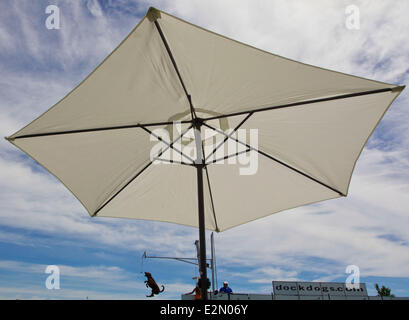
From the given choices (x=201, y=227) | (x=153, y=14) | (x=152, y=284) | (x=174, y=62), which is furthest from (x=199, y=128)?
(x=152, y=284)

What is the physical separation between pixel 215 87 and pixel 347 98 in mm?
1786

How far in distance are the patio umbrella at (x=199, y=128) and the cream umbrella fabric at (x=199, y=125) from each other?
0.06ft

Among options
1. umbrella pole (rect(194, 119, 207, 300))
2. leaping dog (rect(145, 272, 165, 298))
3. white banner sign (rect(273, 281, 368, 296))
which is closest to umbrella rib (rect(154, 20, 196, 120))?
umbrella pole (rect(194, 119, 207, 300))

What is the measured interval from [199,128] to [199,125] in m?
0.06

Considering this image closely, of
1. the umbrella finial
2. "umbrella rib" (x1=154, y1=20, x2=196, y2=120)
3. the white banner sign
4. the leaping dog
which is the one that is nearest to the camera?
the umbrella finial

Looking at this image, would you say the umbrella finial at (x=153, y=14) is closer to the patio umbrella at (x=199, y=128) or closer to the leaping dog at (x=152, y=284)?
the patio umbrella at (x=199, y=128)

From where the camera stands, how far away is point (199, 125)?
15.6 ft

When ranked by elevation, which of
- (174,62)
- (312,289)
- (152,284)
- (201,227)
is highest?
(174,62)

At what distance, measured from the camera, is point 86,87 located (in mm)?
3611

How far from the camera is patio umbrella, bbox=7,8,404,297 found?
11.5 ft

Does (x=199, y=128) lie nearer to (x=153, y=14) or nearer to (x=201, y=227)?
(x=201, y=227)

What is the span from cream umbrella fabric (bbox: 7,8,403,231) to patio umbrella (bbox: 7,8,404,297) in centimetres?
2

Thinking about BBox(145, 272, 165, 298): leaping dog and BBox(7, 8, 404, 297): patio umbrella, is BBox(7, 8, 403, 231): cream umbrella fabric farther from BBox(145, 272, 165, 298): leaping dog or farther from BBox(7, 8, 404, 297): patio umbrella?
BBox(145, 272, 165, 298): leaping dog

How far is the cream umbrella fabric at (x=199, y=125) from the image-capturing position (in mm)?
3490
